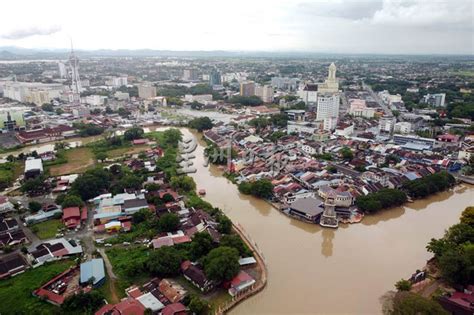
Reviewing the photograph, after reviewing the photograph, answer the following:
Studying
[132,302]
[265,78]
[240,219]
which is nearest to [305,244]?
[240,219]

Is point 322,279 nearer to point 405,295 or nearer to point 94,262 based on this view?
point 405,295

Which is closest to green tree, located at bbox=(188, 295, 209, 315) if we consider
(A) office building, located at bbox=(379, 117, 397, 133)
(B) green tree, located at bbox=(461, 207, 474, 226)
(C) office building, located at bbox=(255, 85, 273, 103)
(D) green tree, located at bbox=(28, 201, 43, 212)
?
(D) green tree, located at bbox=(28, 201, 43, 212)

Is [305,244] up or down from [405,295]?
down

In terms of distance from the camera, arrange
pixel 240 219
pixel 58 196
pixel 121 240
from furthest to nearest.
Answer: pixel 58 196 < pixel 240 219 < pixel 121 240

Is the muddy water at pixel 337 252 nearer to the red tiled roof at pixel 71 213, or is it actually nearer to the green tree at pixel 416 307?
the green tree at pixel 416 307

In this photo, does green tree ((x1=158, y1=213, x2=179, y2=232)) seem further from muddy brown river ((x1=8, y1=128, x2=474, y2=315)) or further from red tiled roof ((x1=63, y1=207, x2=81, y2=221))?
red tiled roof ((x1=63, y1=207, x2=81, y2=221))

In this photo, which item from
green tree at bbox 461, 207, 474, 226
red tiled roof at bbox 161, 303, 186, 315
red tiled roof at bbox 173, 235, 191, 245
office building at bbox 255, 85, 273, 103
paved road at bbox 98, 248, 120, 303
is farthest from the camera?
office building at bbox 255, 85, 273, 103

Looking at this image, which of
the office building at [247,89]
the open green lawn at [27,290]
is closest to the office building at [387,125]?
the office building at [247,89]
